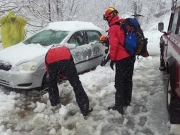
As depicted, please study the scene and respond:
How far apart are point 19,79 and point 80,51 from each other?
1.86 meters

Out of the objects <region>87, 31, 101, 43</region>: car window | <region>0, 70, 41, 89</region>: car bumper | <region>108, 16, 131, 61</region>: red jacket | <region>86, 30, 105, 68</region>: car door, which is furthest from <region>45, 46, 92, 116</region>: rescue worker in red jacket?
<region>87, 31, 101, 43</region>: car window

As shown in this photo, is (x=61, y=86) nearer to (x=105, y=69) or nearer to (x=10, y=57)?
(x=10, y=57)

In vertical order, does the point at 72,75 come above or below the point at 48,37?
below

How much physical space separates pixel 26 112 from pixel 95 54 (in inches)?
116

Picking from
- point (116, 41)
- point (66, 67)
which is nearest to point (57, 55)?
point (66, 67)

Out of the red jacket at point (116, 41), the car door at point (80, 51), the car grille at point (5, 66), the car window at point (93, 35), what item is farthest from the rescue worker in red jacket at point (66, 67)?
the car window at point (93, 35)

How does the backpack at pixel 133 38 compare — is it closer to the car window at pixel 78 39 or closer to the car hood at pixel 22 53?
the car hood at pixel 22 53

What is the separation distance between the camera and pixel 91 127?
414 centimetres

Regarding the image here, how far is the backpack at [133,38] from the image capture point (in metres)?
4.29

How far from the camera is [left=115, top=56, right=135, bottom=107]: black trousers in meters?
4.48

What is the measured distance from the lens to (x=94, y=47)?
7.11 meters

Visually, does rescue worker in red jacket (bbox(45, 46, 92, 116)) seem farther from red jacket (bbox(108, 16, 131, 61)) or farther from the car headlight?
the car headlight

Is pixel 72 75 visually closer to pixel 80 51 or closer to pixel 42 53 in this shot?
pixel 42 53

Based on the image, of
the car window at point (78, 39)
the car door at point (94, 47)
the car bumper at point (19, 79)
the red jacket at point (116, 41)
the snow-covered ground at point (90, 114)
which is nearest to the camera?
the snow-covered ground at point (90, 114)
